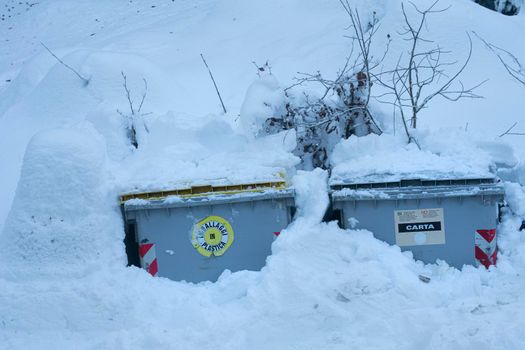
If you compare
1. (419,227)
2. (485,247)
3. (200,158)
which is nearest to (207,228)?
(200,158)

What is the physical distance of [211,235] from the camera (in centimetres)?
361

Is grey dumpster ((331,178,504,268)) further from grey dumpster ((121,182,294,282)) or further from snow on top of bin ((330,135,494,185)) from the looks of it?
grey dumpster ((121,182,294,282))

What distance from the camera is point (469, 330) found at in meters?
2.86

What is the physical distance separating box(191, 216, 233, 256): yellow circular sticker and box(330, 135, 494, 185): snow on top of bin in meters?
0.77

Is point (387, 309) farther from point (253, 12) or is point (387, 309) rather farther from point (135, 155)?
point (253, 12)

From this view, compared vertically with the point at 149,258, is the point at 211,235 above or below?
above

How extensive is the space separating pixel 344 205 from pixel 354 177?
225 mm

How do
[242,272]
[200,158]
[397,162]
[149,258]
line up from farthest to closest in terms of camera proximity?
[200,158] < [397,162] < [149,258] < [242,272]

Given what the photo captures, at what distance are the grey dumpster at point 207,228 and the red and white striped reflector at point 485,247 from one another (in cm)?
123

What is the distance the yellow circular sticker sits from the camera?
3600 millimetres

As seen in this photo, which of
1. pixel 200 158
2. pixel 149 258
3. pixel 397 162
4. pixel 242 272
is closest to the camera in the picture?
pixel 242 272

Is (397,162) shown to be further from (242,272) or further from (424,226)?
(242,272)

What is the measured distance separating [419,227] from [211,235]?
1.34m

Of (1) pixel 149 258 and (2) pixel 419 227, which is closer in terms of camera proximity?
(2) pixel 419 227
